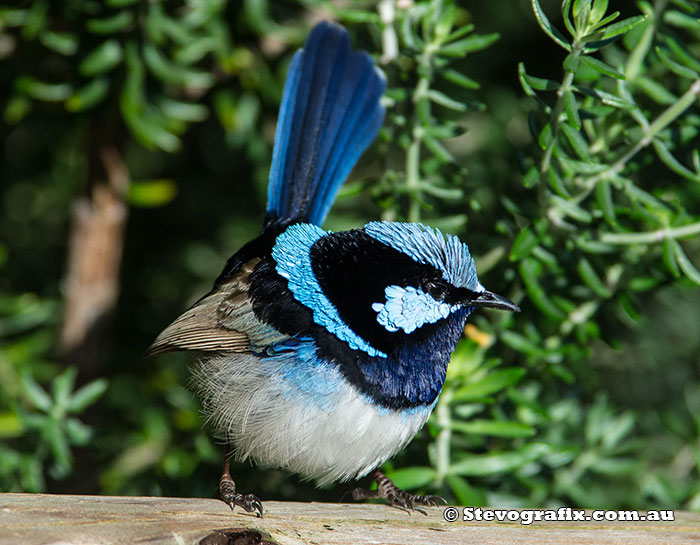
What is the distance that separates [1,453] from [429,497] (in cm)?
135

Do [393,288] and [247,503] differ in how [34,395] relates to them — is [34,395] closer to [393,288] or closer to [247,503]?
[247,503]

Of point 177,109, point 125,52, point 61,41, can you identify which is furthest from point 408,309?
point 61,41

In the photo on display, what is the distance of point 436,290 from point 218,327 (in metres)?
0.69

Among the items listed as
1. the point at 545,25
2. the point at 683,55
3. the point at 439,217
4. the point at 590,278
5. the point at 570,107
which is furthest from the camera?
the point at 439,217

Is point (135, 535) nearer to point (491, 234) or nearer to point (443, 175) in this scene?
point (491, 234)

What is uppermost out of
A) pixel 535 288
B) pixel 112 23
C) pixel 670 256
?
pixel 112 23

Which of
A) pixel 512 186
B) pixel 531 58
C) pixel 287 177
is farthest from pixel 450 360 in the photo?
pixel 531 58

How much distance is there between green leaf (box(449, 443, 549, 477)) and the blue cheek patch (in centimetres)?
42

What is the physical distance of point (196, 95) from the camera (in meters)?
3.28

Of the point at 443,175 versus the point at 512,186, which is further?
the point at 443,175

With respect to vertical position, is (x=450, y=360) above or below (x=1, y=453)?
above

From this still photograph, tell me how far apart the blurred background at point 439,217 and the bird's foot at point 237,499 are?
0.73ft

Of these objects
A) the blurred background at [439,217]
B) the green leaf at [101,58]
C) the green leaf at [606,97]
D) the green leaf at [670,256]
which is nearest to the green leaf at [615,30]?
the blurred background at [439,217]

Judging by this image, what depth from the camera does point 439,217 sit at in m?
2.90
